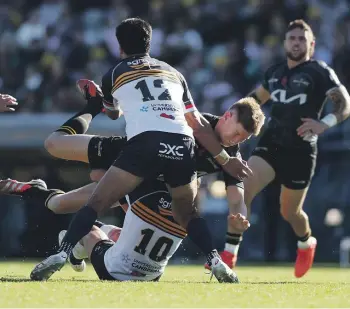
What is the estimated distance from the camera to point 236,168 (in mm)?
8516

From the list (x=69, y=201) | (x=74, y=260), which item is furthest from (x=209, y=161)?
(x=74, y=260)

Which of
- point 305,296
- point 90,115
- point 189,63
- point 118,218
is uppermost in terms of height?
point 90,115

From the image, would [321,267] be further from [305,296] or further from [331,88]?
[305,296]

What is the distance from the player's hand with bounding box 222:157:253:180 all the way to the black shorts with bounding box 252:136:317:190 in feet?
8.76

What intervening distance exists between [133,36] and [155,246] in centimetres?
177

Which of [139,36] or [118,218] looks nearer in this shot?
[139,36]

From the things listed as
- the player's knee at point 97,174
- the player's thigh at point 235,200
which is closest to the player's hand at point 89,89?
the player's knee at point 97,174

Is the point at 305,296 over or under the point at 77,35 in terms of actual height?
over

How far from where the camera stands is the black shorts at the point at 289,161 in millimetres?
11219

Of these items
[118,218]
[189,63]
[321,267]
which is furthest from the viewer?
[189,63]

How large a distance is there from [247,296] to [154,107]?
1896mm

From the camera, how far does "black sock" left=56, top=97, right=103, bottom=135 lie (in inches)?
358

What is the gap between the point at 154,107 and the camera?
8.12m

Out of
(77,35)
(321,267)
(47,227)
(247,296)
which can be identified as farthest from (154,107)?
(77,35)
